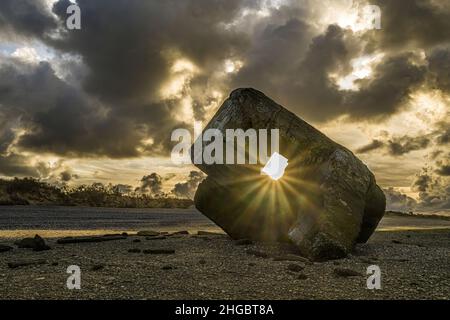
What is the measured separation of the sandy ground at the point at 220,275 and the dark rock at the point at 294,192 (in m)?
0.89

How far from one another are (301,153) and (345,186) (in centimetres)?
222

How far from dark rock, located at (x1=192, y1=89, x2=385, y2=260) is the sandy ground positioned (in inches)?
35.1

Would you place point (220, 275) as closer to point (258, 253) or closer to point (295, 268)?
point (295, 268)

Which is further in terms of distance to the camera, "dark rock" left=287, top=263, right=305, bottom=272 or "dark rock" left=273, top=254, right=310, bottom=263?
"dark rock" left=273, top=254, right=310, bottom=263

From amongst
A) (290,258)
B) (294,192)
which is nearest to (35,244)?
(290,258)

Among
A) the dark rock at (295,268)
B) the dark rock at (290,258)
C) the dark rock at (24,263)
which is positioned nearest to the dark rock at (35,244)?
the dark rock at (24,263)

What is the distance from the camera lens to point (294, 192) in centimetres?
1567

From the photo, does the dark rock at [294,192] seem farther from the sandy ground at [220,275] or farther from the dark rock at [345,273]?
the dark rock at [345,273]

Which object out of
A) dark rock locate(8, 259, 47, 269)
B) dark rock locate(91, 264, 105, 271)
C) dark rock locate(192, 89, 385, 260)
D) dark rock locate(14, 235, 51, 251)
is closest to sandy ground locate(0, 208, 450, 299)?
dark rock locate(91, 264, 105, 271)

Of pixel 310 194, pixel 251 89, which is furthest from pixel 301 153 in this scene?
pixel 251 89

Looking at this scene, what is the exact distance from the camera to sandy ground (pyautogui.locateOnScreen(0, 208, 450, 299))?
8812 millimetres

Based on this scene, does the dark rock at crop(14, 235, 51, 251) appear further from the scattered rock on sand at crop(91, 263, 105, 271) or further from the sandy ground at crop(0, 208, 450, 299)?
the scattered rock on sand at crop(91, 263, 105, 271)

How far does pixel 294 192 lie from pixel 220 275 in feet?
19.6

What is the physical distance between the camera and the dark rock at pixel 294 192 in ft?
43.9
